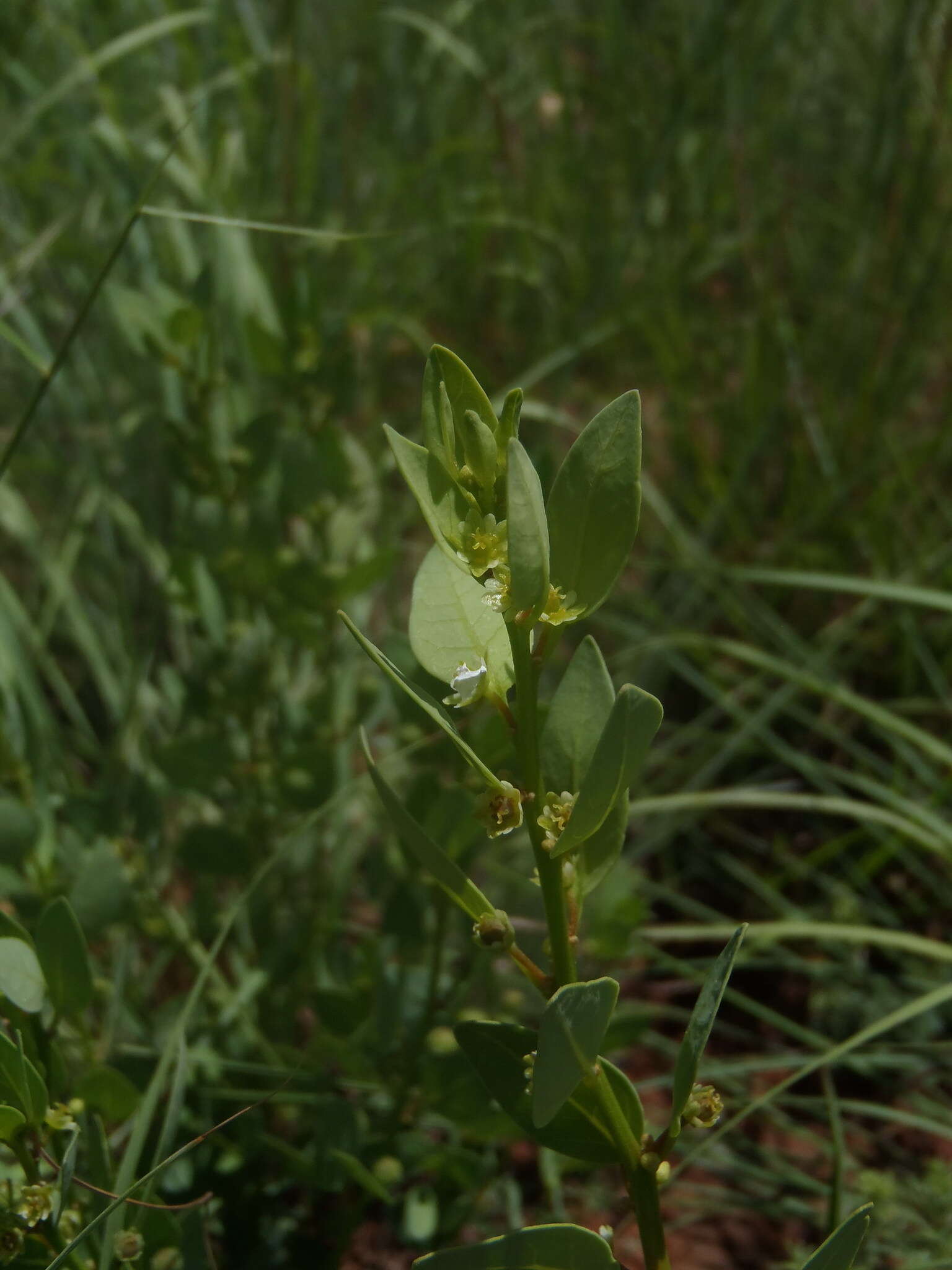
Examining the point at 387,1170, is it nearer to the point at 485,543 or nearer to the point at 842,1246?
the point at 842,1246

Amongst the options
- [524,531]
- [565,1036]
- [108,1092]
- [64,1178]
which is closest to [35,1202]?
[64,1178]

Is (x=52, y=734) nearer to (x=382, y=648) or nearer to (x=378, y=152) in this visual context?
(x=382, y=648)

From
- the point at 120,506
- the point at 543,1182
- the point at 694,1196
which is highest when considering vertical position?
the point at 120,506

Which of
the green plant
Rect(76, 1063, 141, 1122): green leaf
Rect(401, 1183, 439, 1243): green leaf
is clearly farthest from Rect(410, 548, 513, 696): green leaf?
Rect(401, 1183, 439, 1243): green leaf

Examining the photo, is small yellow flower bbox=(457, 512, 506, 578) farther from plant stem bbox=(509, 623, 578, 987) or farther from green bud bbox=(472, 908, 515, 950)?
green bud bbox=(472, 908, 515, 950)

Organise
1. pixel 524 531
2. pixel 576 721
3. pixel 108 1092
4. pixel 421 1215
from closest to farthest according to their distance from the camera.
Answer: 1. pixel 524 531
2. pixel 576 721
3. pixel 108 1092
4. pixel 421 1215

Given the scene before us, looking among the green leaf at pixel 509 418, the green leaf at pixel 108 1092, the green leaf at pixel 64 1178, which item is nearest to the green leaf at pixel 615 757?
the green leaf at pixel 509 418

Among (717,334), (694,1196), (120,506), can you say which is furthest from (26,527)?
(717,334)
